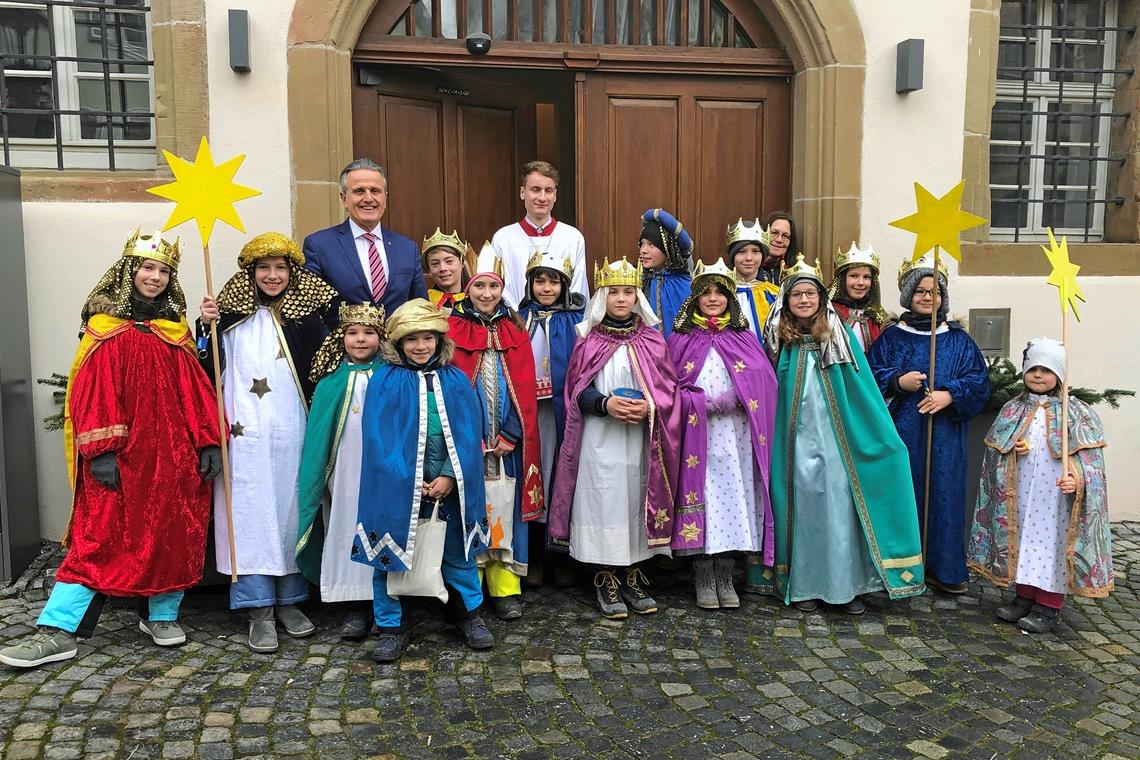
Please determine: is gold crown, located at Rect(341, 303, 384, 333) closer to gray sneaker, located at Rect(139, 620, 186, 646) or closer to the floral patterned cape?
gray sneaker, located at Rect(139, 620, 186, 646)

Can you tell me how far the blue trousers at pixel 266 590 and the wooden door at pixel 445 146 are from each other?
2592 mm

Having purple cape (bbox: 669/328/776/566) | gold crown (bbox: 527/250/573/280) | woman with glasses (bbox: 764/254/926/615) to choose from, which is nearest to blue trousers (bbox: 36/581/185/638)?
gold crown (bbox: 527/250/573/280)

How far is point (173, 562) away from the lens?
13.7 feet

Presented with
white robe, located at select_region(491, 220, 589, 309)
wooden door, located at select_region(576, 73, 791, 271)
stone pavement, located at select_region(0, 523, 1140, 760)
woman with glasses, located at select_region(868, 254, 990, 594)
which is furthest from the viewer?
wooden door, located at select_region(576, 73, 791, 271)

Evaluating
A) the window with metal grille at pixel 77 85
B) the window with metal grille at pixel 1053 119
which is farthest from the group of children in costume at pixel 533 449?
the window with metal grille at pixel 1053 119

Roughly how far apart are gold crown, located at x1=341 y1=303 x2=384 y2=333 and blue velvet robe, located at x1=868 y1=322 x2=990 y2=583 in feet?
8.38

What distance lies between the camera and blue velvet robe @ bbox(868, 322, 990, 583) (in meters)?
4.89

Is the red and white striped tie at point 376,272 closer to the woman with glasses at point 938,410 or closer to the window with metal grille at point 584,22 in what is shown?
the window with metal grille at point 584,22

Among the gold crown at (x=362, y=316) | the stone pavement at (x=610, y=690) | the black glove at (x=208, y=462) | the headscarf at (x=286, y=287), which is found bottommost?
the stone pavement at (x=610, y=690)

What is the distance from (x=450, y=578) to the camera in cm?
417

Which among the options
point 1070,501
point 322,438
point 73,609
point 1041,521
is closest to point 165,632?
point 73,609

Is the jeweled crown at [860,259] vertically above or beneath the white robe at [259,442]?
above

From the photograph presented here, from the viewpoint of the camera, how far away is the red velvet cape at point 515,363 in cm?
449

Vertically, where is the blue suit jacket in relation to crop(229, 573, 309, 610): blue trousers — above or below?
above
